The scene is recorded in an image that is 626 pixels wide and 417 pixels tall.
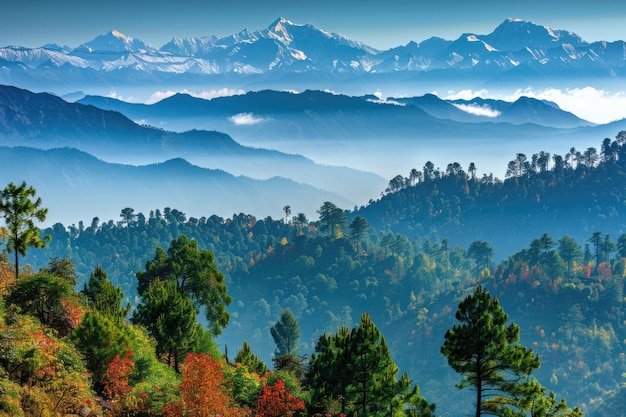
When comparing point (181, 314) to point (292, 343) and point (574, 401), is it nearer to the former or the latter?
point (292, 343)

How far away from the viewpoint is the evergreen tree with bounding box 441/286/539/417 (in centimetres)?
3338

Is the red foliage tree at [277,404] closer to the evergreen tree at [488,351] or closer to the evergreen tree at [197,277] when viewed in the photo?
the evergreen tree at [488,351]

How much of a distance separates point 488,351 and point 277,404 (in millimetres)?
11255

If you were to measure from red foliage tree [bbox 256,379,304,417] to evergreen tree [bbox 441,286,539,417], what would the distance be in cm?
868

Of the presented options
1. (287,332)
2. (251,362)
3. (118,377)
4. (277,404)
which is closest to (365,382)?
(277,404)

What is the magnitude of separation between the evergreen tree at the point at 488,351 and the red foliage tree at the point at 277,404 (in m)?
8.68

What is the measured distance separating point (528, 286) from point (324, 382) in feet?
537

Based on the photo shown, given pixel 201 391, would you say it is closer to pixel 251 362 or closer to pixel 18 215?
pixel 18 215

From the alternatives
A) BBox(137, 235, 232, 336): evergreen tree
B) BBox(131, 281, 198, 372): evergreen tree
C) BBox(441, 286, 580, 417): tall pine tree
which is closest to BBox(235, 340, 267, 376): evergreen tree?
BBox(137, 235, 232, 336): evergreen tree

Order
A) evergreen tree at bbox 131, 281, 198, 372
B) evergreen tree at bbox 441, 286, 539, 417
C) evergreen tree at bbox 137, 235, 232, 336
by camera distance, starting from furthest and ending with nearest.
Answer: evergreen tree at bbox 137, 235, 232, 336 → evergreen tree at bbox 131, 281, 198, 372 → evergreen tree at bbox 441, 286, 539, 417

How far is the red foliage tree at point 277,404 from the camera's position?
36688 mm

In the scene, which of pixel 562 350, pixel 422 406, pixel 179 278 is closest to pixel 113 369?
pixel 422 406

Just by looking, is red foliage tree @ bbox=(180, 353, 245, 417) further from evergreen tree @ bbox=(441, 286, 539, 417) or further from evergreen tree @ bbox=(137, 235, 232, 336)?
evergreen tree @ bbox=(137, 235, 232, 336)

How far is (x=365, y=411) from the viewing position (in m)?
40.7
